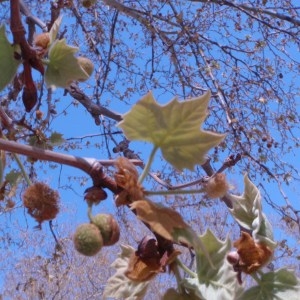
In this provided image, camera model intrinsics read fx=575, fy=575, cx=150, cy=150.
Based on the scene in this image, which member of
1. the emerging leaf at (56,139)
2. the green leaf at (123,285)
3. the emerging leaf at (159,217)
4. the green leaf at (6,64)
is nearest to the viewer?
the emerging leaf at (159,217)

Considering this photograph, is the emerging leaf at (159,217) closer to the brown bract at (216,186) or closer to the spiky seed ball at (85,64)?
the brown bract at (216,186)

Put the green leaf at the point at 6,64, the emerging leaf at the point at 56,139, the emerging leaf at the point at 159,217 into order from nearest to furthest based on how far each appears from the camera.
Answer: the emerging leaf at the point at 159,217 < the green leaf at the point at 6,64 < the emerging leaf at the point at 56,139

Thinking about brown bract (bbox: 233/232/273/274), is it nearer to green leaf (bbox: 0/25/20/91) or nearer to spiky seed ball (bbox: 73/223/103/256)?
spiky seed ball (bbox: 73/223/103/256)

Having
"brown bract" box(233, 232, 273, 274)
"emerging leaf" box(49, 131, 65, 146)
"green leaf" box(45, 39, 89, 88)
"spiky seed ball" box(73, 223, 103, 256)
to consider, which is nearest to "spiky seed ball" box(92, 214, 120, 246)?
"spiky seed ball" box(73, 223, 103, 256)

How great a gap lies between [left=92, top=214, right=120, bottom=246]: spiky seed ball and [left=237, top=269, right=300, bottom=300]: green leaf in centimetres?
13

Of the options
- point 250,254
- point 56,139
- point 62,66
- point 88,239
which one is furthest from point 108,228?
point 56,139

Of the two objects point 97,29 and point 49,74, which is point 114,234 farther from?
point 97,29

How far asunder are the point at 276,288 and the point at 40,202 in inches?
10.0

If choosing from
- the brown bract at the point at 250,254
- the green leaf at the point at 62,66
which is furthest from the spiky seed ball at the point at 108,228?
the green leaf at the point at 62,66

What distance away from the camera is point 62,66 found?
2.28 feet

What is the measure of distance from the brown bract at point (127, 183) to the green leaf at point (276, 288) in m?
0.15

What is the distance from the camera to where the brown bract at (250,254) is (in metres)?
0.53

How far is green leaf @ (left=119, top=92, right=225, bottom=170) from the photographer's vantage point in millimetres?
515

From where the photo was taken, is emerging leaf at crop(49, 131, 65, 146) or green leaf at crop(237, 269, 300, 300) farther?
emerging leaf at crop(49, 131, 65, 146)
